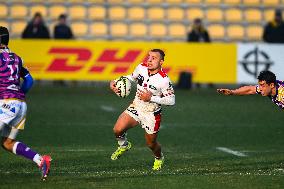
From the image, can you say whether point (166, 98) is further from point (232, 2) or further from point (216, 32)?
point (232, 2)

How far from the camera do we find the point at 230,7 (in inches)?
1237

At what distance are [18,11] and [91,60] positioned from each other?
16.2 feet

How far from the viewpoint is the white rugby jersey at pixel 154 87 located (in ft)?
38.8

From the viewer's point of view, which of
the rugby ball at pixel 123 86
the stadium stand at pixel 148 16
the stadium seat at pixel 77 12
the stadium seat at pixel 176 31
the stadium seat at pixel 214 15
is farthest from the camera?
the stadium seat at pixel 214 15

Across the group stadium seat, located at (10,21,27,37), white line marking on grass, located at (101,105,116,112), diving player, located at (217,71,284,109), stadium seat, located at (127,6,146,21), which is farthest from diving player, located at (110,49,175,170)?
stadium seat, located at (127,6,146,21)

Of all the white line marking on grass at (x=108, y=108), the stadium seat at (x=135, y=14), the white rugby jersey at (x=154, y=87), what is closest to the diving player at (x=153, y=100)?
the white rugby jersey at (x=154, y=87)

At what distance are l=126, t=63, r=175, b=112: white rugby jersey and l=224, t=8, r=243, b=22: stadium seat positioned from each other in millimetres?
19300

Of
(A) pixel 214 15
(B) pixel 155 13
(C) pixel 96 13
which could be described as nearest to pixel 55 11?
(C) pixel 96 13

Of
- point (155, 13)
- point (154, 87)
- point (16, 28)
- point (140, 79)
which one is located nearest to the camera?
point (154, 87)

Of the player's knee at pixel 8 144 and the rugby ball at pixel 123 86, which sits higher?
the rugby ball at pixel 123 86

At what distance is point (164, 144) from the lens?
15.2 metres

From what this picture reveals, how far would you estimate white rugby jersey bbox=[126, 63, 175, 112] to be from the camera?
466 inches

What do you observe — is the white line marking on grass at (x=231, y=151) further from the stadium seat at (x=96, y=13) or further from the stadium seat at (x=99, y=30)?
the stadium seat at (x=96, y=13)

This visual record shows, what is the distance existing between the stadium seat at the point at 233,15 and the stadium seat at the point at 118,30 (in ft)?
12.1
